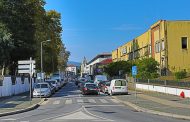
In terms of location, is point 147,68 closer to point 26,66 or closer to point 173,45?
point 173,45

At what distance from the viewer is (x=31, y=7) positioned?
68.9 m

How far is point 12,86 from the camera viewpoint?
51750mm

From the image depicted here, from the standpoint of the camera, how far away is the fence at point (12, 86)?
4547 centimetres

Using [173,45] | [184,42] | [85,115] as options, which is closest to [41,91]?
[85,115]

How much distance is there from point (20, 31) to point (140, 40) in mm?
37279

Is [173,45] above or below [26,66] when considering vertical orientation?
above

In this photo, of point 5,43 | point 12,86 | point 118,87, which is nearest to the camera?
point 118,87

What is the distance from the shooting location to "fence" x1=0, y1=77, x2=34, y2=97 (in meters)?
45.5

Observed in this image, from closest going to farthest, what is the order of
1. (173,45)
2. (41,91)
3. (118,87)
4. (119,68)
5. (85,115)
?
(85,115)
(41,91)
(118,87)
(173,45)
(119,68)

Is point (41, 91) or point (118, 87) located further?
point (118, 87)

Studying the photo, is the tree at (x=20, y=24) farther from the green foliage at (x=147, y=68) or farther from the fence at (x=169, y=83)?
the fence at (x=169, y=83)

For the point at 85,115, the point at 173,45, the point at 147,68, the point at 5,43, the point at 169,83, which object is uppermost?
the point at 173,45

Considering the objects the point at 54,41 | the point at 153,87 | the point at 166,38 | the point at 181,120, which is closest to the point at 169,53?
the point at 166,38

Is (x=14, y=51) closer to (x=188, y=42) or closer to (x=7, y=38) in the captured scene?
(x=7, y=38)
